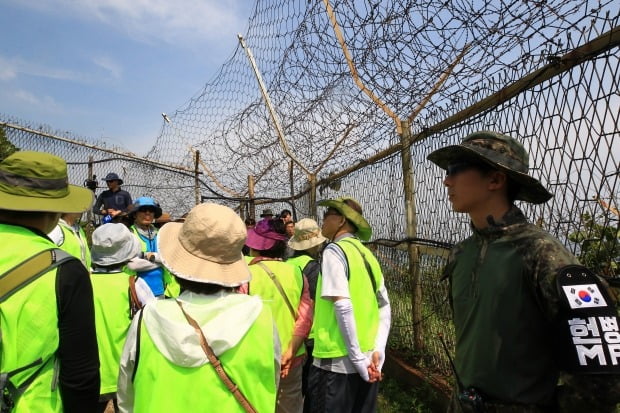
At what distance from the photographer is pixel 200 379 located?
152 centimetres

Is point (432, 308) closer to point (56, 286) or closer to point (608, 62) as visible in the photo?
point (608, 62)

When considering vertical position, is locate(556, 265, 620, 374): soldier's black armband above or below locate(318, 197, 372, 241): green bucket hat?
below

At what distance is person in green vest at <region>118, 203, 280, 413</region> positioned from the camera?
1506mm

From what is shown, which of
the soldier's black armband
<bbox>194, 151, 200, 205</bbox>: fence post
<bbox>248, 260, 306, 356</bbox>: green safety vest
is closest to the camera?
the soldier's black armband

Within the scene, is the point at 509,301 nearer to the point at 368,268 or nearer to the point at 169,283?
the point at 368,268

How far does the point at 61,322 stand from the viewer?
5.33ft

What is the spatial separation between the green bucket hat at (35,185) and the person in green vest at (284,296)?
1.25 meters

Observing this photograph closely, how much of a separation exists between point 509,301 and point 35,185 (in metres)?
1.75

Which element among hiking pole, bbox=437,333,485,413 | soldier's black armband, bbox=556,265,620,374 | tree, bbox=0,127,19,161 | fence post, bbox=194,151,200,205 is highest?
tree, bbox=0,127,19,161

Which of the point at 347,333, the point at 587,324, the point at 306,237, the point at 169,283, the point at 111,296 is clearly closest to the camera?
the point at 587,324

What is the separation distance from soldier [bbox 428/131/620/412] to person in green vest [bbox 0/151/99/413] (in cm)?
137

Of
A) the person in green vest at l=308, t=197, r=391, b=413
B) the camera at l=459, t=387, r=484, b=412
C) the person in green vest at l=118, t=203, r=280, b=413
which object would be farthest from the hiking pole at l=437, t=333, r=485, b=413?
the person in green vest at l=308, t=197, r=391, b=413

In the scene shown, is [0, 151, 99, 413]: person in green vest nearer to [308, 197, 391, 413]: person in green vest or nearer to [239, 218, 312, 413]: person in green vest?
[239, 218, 312, 413]: person in green vest

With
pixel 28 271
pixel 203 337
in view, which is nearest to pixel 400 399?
pixel 203 337
